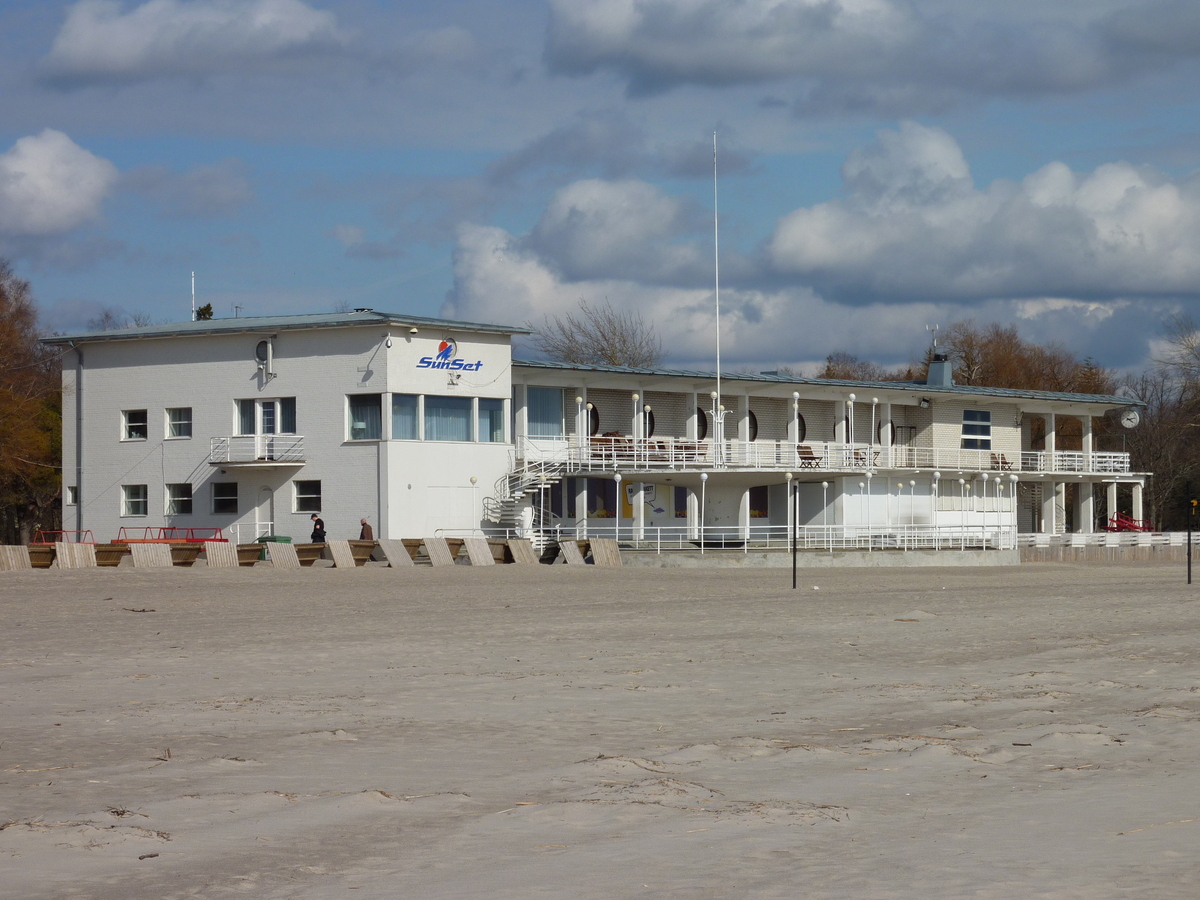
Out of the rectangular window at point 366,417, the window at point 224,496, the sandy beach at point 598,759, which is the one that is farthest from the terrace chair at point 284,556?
the sandy beach at point 598,759

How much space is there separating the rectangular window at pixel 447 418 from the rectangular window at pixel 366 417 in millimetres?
1487

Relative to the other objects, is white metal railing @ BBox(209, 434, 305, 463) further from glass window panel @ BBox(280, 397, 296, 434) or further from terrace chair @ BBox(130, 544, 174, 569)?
terrace chair @ BBox(130, 544, 174, 569)

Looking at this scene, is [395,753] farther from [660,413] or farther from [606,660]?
[660,413]

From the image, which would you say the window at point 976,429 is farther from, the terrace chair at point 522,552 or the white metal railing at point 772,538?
the terrace chair at point 522,552

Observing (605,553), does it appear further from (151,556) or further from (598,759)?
(598,759)

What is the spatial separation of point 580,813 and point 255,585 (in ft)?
72.1

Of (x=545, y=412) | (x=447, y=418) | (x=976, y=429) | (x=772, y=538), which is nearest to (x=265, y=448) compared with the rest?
(x=447, y=418)

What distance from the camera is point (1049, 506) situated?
192 feet

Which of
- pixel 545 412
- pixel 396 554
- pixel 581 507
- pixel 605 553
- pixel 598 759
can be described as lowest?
pixel 598 759

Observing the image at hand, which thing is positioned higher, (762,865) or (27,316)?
(27,316)

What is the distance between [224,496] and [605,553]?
12483 mm

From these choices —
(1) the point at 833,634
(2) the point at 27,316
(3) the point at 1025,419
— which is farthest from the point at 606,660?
(2) the point at 27,316

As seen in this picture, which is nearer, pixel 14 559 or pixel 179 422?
pixel 14 559

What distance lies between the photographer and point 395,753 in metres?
9.44
